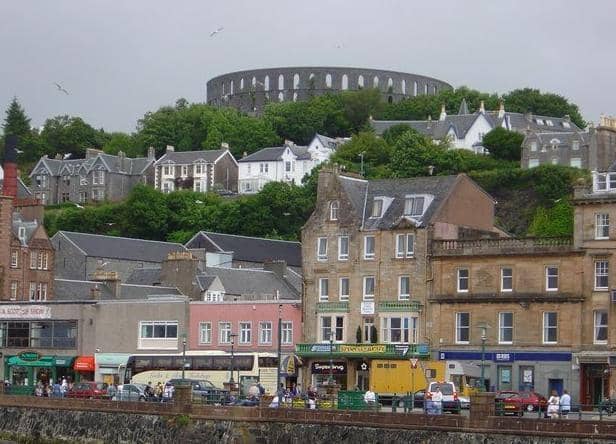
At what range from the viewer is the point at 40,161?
182250mm

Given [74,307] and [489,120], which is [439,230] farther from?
[489,120]

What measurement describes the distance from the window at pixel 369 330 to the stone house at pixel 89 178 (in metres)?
98.8

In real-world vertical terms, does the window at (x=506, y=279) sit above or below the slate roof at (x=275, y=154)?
below

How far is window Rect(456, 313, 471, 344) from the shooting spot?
250 ft

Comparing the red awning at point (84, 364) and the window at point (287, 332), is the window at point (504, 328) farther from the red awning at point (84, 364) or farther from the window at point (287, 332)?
the red awning at point (84, 364)

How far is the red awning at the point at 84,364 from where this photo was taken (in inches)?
3425

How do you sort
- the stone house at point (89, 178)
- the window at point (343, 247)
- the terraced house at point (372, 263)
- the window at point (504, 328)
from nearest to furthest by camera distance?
the window at point (504, 328), the terraced house at point (372, 263), the window at point (343, 247), the stone house at point (89, 178)

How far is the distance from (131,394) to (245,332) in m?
17.7

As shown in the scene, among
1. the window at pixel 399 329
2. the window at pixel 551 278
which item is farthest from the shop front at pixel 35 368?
the window at pixel 551 278

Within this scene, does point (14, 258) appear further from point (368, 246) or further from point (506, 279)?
point (506, 279)

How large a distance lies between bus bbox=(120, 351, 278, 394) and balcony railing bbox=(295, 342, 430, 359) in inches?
75.3

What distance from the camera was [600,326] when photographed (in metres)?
71.8

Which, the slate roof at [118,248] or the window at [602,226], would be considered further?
the slate roof at [118,248]

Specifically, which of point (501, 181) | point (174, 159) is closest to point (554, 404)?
point (501, 181)
